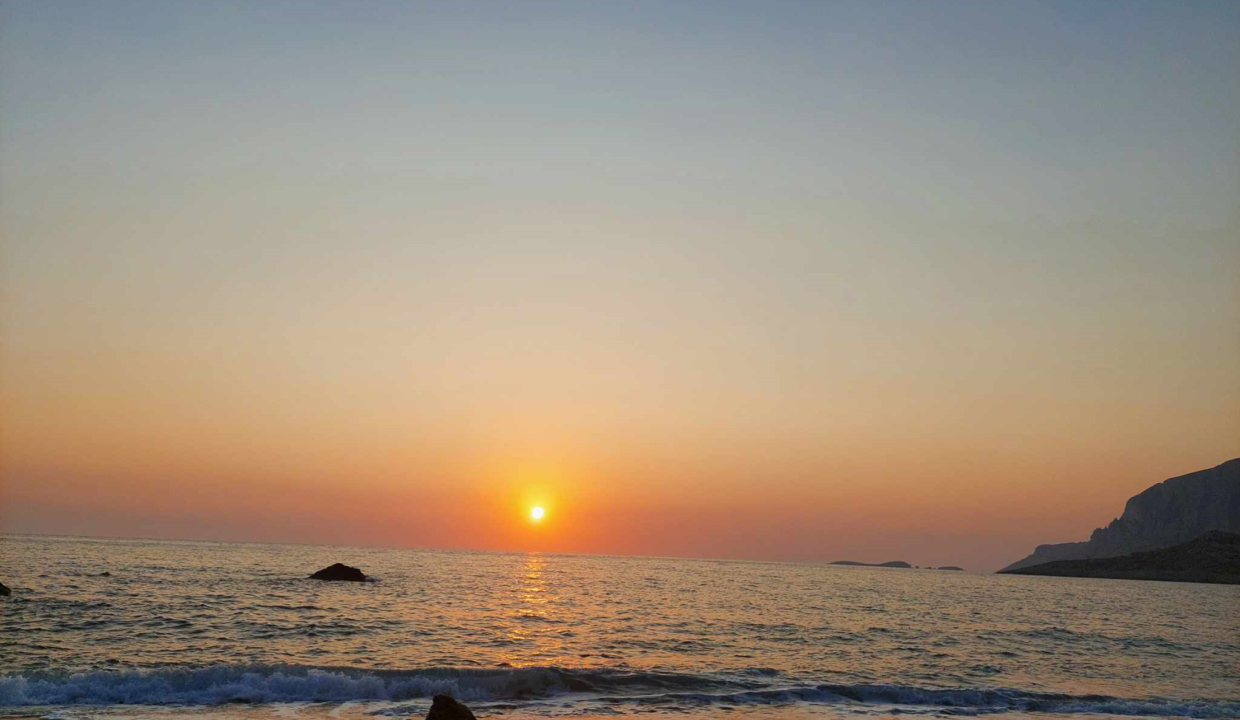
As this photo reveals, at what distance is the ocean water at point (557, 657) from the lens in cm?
3112

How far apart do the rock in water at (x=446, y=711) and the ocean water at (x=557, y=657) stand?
556 centimetres

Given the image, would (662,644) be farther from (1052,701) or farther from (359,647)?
(1052,701)

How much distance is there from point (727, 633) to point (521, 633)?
13.5 m

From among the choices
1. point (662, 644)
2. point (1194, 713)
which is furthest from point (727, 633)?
point (1194, 713)

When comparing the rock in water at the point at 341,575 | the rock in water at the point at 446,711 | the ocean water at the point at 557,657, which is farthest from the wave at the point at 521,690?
the rock in water at the point at 341,575


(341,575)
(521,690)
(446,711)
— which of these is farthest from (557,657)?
(341,575)

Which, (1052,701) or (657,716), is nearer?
(657,716)

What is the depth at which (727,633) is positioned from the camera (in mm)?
51344

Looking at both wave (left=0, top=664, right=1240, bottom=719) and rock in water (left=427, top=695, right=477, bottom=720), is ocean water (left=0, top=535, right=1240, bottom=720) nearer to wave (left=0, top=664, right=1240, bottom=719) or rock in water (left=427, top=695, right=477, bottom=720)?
wave (left=0, top=664, right=1240, bottom=719)

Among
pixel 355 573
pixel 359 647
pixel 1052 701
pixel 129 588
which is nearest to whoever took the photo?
pixel 1052 701

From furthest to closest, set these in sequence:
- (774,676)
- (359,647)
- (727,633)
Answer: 1. (727,633)
2. (359,647)
3. (774,676)

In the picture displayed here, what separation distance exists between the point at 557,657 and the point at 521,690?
20.8 ft

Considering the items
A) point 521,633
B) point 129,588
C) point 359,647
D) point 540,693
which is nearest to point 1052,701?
point 540,693

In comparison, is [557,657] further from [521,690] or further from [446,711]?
[446,711]
